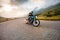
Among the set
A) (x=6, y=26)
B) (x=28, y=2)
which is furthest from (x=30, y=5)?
(x=6, y=26)

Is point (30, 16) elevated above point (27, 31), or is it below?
above

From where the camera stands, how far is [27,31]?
99cm

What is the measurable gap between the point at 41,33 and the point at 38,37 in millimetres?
36

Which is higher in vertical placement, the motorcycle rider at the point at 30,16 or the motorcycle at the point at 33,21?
the motorcycle rider at the point at 30,16

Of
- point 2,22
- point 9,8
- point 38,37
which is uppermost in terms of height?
point 9,8

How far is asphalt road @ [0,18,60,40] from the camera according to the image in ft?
3.11

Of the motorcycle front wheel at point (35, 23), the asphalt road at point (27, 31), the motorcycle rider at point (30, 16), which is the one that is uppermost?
the motorcycle rider at point (30, 16)

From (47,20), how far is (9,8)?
29cm

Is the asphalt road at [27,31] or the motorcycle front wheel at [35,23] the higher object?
the motorcycle front wheel at [35,23]

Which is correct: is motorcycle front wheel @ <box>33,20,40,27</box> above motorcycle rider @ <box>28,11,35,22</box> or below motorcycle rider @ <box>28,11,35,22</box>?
below

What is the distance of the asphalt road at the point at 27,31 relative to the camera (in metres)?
0.95

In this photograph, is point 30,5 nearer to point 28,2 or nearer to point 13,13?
point 28,2

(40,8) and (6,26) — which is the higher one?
(40,8)

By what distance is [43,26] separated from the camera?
985 mm
